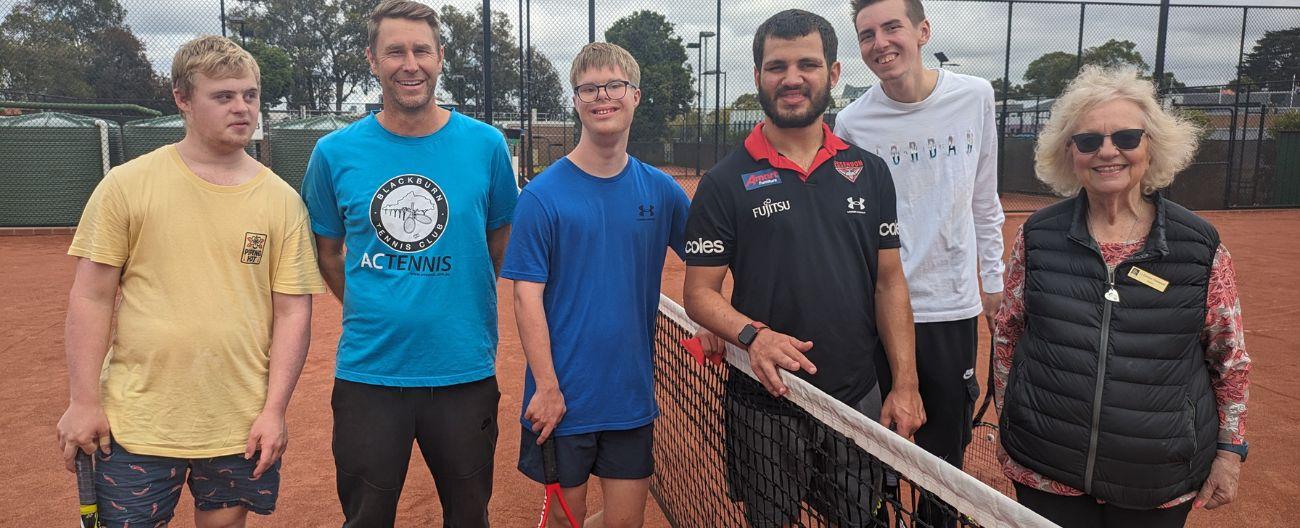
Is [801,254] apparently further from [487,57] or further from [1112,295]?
[487,57]

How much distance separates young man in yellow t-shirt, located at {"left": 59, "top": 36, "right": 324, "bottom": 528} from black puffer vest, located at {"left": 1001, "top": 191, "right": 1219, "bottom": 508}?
2.14m

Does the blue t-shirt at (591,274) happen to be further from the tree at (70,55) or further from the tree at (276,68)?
the tree at (276,68)

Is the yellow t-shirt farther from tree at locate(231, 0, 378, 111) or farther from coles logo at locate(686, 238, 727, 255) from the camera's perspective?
tree at locate(231, 0, 378, 111)

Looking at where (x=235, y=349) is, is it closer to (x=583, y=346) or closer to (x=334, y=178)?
(x=334, y=178)

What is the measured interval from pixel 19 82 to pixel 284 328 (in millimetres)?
29260

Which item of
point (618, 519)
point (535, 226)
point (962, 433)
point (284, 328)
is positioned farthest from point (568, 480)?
point (962, 433)

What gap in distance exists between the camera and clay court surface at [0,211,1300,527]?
3811 millimetres

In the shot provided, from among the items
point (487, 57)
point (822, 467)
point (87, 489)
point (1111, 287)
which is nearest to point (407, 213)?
point (87, 489)

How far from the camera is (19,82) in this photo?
24.7m

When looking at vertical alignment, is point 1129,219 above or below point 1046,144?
below

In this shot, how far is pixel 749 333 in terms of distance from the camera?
7.04 feet

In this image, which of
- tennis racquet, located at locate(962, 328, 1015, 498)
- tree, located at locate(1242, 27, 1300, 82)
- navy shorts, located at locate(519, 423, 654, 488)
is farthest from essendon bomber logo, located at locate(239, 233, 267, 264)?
tree, located at locate(1242, 27, 1300, 82)

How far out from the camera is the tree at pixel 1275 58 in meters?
18.0

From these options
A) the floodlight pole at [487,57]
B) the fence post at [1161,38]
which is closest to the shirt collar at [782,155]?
the floodlight pole at [487,57]
